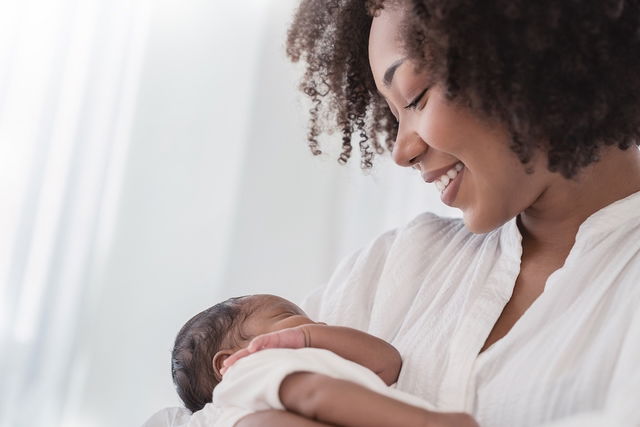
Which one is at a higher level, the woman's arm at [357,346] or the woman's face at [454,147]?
the woman's face at [454,147]

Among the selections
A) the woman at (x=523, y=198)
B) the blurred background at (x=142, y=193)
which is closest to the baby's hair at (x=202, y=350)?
the woman at (x=523, y=198)

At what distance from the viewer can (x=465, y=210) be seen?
1.35 metres

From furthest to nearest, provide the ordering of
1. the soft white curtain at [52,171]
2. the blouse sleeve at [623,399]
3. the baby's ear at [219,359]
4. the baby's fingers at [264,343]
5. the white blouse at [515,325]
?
the soft white curtain at [52,171] < the baby's ear at [219,359] < the baby's fingers at [264,343] < the white blouse at [515,325] < the blouse sleeve at [623,399]

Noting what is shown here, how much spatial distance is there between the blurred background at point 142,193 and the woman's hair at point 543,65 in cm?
119

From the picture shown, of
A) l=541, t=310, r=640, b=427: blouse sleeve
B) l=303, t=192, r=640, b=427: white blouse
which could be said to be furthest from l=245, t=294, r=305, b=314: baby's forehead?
l=541, t=310, r=640, b=427: blouse sleeve

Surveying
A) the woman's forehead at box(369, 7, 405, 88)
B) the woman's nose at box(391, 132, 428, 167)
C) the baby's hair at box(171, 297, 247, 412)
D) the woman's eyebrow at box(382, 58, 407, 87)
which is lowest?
the baby's hair at box(171, 297, 247, 412)

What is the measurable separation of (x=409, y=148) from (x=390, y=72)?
0.13m

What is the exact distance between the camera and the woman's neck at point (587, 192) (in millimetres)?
1356

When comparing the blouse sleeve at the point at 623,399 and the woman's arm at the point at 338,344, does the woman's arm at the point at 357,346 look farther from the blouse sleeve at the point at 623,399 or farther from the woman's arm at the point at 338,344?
the blouse sleeve at the point at 623,399

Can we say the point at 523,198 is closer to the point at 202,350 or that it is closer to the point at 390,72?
the point at 390,72

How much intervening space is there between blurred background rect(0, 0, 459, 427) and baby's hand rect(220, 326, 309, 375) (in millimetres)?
1225

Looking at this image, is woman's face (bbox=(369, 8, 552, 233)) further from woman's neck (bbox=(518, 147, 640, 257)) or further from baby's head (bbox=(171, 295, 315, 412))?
baby's head (bbox=(171, 295, 315, 412))

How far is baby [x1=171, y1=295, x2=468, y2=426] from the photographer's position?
42.4 inches

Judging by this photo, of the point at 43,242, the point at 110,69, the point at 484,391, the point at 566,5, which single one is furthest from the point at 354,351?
the point at 110,69
